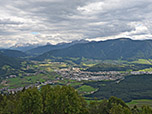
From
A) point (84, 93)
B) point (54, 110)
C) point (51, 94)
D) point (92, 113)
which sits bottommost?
point (84, 93)

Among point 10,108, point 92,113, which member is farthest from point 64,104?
point 10,108

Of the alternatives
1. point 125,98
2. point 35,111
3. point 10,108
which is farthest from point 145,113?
point 125,98

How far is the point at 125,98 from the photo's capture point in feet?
540

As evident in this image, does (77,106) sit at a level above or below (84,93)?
above

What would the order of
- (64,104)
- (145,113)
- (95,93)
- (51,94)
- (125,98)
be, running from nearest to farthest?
(145,113) → (64,104) → (51,94) → (125,98) → (95,93)

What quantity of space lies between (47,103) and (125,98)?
130797 millimetres

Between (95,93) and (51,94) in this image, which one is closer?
(51,94)

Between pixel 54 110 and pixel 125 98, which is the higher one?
pixel 54 110

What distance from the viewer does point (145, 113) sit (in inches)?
1783

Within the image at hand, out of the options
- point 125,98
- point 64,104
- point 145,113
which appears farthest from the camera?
point 125,98

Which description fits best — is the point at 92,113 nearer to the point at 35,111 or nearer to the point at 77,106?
the point at 77,106

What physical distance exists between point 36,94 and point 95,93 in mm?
139372

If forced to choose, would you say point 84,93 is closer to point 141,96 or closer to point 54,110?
point 141,96

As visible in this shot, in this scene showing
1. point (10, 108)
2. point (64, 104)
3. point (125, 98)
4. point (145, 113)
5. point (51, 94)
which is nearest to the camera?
point (145, 113)
